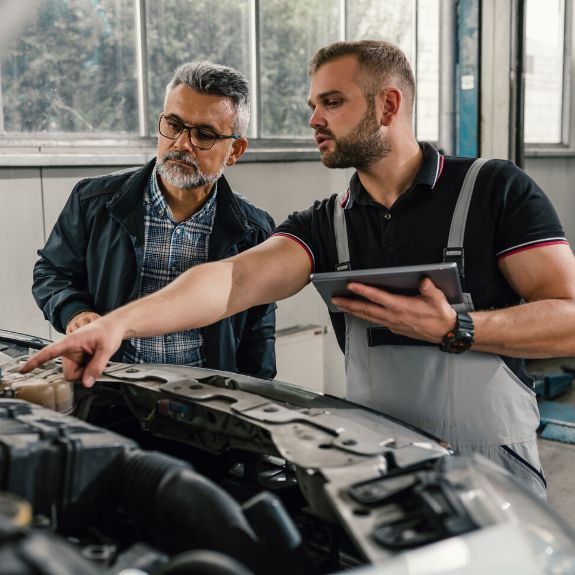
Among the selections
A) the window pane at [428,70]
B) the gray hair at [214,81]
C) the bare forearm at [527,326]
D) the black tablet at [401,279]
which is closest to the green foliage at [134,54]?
the window pane at [428,70]

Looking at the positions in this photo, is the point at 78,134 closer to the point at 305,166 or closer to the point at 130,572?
the point at 305,166

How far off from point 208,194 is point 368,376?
2.74 feet

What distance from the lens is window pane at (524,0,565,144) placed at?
596 cm

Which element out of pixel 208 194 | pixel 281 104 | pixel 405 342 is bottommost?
pixel 405 342

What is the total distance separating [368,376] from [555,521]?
0.73 meters

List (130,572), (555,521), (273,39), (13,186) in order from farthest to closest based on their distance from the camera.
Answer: (273,39) → (13,186) → (555,521) → (130,572)

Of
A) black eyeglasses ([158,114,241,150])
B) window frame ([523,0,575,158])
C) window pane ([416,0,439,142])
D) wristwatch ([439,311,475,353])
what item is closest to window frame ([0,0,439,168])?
window pane ([416,0,439,142])

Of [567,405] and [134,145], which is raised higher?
[134,145]

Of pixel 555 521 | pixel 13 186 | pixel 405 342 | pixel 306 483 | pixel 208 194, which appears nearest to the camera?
pixel 555 521

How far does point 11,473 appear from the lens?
101 centimetres

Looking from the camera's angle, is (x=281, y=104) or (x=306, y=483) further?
(x=281, y=104)

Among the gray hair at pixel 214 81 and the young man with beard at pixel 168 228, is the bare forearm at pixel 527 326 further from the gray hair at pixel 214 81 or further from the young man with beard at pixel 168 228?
the gray hair at pixel 214 81

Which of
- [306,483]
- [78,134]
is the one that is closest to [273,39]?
[78,134]

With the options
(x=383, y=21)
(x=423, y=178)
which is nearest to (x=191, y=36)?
(x=383, y=21)
